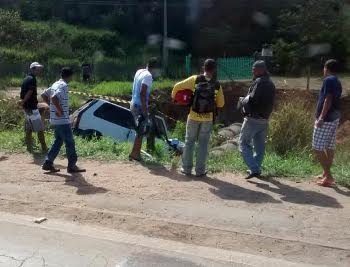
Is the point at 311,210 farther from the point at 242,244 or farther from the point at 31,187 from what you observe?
the point at 31,187

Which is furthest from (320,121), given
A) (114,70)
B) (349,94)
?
(114,70)

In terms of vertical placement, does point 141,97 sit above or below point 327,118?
above

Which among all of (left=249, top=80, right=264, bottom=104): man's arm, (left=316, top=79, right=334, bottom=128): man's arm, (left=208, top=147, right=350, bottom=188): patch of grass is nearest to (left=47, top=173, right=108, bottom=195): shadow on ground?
(left=208, top=147, right=350, bottom=188): patch of grass

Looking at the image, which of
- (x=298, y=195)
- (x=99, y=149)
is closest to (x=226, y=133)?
(x=99, y=149)

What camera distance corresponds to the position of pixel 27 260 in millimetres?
5676

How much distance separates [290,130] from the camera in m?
11.2

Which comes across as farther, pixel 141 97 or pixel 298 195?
pixel 141 97

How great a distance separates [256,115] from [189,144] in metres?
1.06

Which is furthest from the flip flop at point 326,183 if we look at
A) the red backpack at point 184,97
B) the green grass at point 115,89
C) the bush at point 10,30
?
the bush at point 10,30

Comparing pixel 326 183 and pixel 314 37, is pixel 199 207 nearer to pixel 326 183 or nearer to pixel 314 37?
pixel 326 183

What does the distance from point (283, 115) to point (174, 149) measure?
225cm

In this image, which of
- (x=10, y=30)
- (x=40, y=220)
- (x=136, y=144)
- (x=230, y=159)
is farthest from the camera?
(x=10, y=30)

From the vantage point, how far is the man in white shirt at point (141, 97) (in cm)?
921

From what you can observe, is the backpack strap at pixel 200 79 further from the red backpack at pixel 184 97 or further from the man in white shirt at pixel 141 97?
the man in white shirt at pixel 141 97
